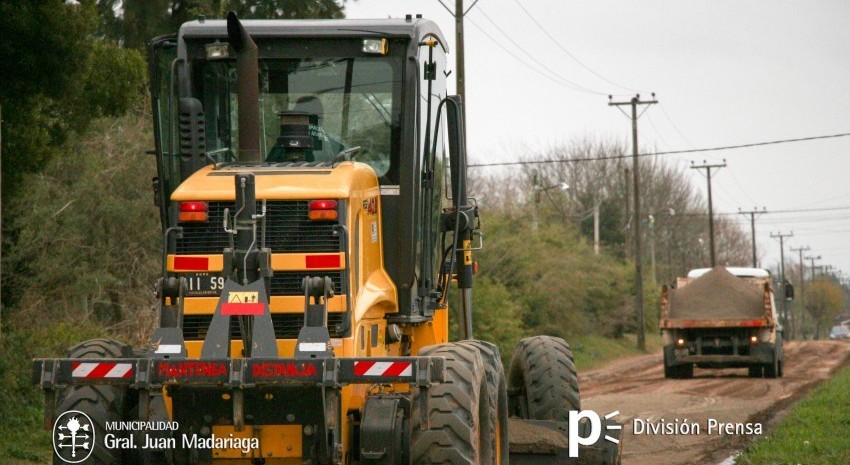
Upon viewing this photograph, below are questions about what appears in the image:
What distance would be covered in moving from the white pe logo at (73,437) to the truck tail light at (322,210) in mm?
1920

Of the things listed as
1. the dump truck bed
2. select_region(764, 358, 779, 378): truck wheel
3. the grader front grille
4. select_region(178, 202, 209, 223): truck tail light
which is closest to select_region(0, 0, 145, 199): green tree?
select_region(178, 202, 209, 223): truck tail light

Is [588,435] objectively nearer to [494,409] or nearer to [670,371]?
[494,409]

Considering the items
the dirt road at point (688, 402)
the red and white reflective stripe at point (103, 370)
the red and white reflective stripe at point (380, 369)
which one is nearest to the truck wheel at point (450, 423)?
the red and white reflective stripe at point (380, 369)

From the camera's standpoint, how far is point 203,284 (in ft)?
25.9

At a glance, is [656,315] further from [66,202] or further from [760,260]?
[760,260]

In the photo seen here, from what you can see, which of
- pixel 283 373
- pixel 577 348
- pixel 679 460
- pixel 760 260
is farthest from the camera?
pixel 760 260

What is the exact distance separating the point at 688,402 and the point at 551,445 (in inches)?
485

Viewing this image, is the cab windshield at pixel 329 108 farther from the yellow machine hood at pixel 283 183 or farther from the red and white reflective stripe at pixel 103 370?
the red and white reflective stripe at pixel 103 370

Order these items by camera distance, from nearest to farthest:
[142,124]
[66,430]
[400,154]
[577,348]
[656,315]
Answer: [66,430] → [400,154] → [142,124] → [577,348] → [656,315]

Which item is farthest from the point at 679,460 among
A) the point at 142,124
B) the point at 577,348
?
the point at 577,348

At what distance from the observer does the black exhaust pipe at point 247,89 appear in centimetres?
812

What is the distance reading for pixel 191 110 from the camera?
352 inches

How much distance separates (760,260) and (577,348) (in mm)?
86111

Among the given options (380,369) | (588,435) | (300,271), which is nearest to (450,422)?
(380,369)
